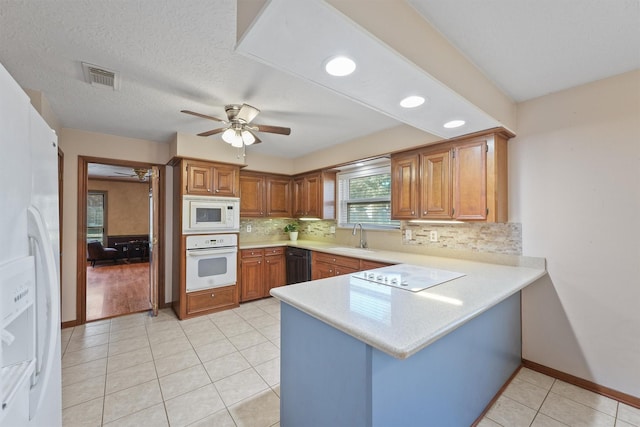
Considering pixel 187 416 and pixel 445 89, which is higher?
pixel 445 89

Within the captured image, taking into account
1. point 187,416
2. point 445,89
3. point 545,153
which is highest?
point 445,89

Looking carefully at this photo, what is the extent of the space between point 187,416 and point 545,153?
3423 millimetres

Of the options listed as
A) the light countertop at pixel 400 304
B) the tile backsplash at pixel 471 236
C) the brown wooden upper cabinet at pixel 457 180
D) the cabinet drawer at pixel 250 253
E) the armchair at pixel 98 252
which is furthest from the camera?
the armchair at pixel 98 252

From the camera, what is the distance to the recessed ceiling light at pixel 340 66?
1270mm

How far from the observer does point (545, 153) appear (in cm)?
231

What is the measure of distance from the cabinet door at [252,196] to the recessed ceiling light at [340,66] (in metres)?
3.25

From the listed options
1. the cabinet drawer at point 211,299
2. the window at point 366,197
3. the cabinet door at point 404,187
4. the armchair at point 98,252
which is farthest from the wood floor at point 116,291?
the cabinet door at point 404,187

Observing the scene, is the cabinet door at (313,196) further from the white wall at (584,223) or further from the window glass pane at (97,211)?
the window glass pane at (97,211)

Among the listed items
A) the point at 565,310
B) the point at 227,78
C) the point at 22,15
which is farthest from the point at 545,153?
the point at 22,15

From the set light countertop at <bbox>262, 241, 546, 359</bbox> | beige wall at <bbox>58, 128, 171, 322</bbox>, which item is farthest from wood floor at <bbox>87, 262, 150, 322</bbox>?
light countertop at <bbox>262, 241, 546, 359</bbox>

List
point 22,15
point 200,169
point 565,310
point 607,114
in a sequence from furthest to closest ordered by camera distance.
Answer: point 200,169 → point 565,310 → point 607,114 → point 22,15

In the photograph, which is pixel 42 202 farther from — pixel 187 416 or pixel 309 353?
pixel 187 416

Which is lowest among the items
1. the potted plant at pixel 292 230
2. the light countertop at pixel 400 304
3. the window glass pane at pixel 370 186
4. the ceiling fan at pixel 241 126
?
the light countertop at pixel 400 304

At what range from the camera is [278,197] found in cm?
477
